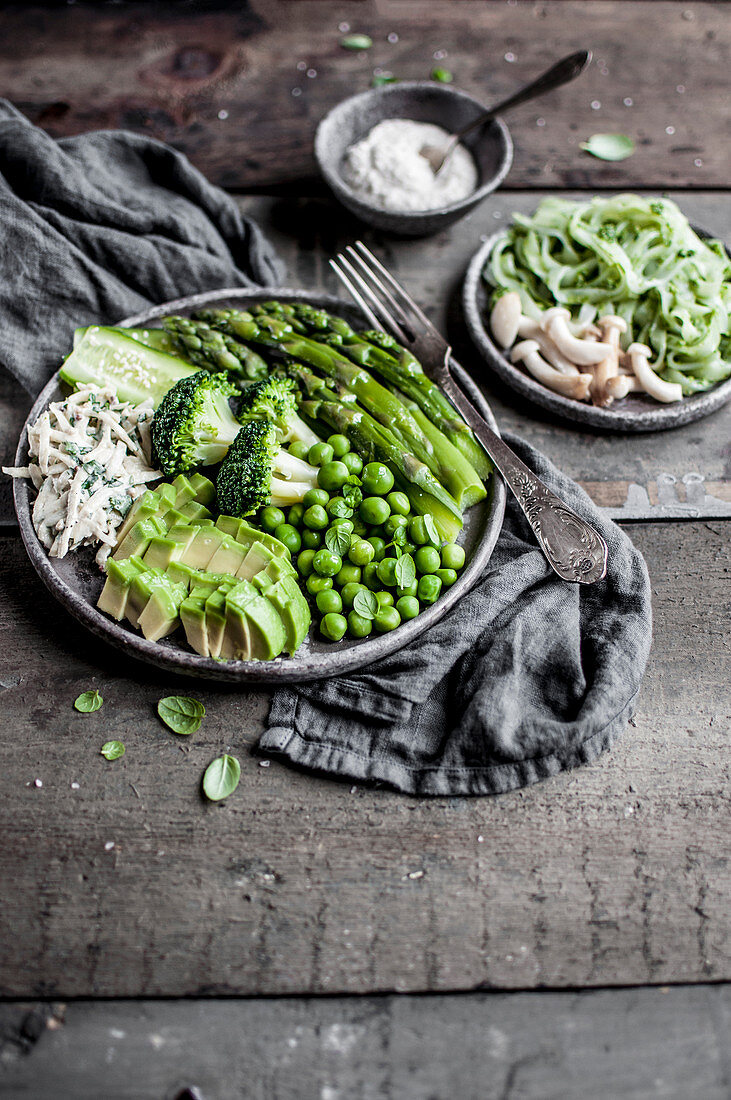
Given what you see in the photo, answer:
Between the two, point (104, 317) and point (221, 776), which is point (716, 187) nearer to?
point (104, 317)

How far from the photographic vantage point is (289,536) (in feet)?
10.7

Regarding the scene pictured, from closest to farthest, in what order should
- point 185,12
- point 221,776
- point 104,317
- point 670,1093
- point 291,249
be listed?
point 670,1093 < point 221,776 < point 104,317 < point 291,249 < point 185,12

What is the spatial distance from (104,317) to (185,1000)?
3073 mm

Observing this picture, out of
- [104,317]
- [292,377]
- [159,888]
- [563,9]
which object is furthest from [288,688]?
[563,9]

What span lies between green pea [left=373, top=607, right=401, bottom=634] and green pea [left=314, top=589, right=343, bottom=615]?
0.16 metres

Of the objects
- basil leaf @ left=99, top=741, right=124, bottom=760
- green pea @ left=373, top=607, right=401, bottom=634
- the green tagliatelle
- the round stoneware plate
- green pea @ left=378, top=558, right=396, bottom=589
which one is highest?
the green tagliatelle

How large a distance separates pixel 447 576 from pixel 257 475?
2.85 ft

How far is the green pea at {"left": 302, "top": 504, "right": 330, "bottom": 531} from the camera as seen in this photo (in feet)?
10.6

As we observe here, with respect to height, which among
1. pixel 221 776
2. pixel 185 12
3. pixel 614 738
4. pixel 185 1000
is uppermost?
pixel 185 12

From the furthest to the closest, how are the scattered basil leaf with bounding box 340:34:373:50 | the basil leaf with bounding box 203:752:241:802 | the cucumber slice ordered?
1. the scattered basil leaf with bounding box 340:34:373:50
2. the cucumber slice
3. the basil leaf with bounding box 203:752:241:802

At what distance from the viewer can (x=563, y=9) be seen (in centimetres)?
586

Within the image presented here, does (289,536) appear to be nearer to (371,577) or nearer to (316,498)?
(316,498)

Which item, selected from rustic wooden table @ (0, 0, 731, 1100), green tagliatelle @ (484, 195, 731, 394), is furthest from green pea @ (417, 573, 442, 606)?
green tagliatelle @ (484, 195, 731, 394)

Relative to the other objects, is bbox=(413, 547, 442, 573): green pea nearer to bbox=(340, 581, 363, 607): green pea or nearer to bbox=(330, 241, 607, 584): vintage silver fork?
bbox=(340, 581, 363, 607): green pea
